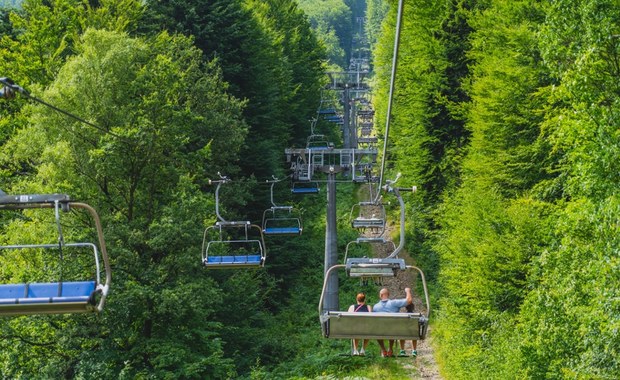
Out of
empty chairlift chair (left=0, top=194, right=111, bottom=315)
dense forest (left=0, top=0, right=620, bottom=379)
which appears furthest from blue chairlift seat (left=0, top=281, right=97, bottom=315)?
dense forest (left=0, top=0, right=620, bottom=379)

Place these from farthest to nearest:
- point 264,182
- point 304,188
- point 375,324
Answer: point 304,188, point 264,182, point 375,324

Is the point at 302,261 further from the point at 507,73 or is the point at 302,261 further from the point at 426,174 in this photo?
the point at 507,73

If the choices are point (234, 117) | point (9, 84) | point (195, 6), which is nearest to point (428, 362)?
point (234, 117)

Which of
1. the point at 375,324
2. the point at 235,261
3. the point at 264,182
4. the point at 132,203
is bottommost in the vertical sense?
the point at 235,261

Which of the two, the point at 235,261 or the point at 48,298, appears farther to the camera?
the point at 235,261

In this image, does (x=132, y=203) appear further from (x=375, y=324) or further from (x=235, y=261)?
(x=375, y=324)

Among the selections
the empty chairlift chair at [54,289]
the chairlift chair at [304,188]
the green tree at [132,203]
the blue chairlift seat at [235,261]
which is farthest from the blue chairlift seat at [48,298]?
the chairlift chair at [304,188]

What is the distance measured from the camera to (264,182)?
94.1ft

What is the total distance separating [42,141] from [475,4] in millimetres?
19006

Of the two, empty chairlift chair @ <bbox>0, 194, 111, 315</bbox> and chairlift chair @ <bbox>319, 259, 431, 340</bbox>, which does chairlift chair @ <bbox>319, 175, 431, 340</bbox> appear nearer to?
chairlift chair @ <bbox>319, 259, 431, 340</bbox>

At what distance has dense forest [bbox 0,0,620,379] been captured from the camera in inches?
669

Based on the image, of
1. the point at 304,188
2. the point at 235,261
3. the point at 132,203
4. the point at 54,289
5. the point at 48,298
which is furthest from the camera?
the point at 304,188

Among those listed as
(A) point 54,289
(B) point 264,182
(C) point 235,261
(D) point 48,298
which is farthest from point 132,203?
(D) point 48,298

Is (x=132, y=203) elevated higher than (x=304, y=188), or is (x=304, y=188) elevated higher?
(x=132, y=203)
